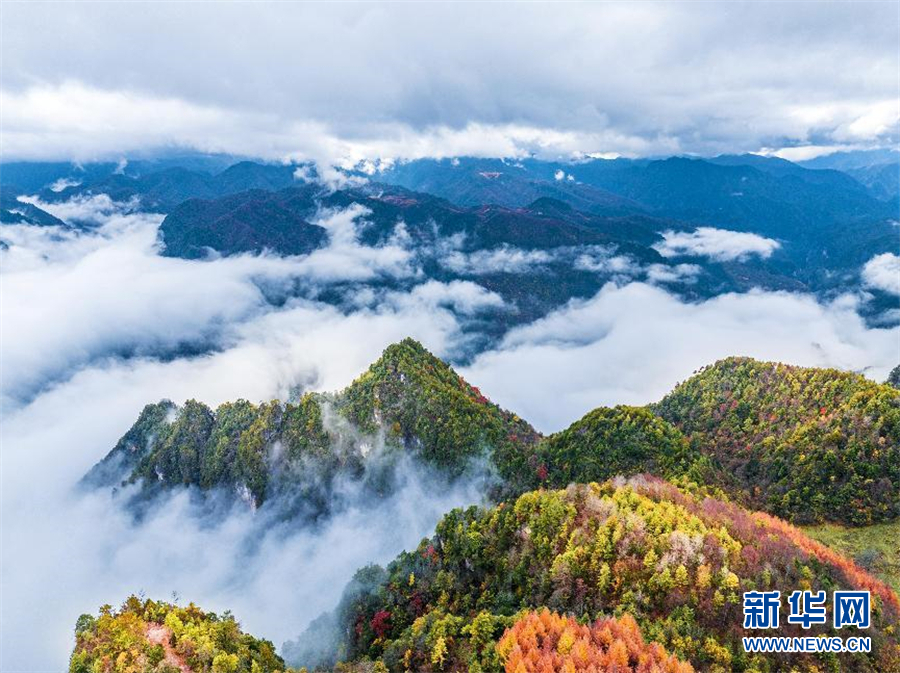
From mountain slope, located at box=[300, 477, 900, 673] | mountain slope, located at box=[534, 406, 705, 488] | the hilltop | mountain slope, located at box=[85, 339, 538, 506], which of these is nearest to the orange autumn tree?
mountain slope, located at box=[300, 477, 900, 673]

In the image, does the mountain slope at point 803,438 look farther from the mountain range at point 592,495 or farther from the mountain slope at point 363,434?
the mountain slope at point 363,434

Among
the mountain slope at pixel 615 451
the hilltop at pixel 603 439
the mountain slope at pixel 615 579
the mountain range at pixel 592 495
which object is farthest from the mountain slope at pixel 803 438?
the mountain slope at pixel 615 579

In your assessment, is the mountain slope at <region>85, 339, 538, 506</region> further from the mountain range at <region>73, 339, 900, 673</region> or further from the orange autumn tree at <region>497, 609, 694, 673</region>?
the orange autumn tree at <region>497, 609, 694, 673</region>

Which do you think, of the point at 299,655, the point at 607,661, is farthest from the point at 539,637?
the point at 299,655

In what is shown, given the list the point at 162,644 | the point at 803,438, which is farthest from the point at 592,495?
the point at 803,438

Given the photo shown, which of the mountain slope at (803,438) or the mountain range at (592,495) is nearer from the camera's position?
the mountain range at (592,495)

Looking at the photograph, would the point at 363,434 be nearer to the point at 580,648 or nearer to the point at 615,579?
the point at 615,579
